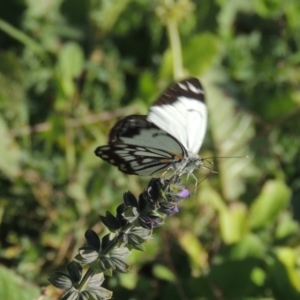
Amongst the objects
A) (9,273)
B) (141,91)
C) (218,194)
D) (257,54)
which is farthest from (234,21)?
(9,273)

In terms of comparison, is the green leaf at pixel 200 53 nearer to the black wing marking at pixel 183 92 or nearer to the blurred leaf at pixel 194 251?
the blurred leaf at pixel 194 251

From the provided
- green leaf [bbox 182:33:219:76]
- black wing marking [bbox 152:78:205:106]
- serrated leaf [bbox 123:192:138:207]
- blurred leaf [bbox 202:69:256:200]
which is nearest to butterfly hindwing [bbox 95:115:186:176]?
black wing marking [bbox 152:78:205:106]

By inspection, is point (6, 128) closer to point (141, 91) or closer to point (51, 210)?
point (51, 210)

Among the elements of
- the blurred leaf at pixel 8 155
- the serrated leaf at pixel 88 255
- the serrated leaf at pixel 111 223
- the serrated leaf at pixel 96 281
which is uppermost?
the serrated leaf at pixel 111 223

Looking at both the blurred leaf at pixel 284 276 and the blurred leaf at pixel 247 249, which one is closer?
the blurred leaf at pixel 284 276

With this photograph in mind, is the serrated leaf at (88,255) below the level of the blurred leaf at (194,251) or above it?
above

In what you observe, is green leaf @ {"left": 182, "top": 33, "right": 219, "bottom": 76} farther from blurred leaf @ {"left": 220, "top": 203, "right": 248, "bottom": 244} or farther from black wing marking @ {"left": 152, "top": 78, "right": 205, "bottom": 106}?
black wing marking @ {"left": 152, "top": 78, "right": 205, "bottom": 106}

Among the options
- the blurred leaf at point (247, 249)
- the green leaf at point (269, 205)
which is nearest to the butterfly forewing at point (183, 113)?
the blurred leaf at point (247, 249)
